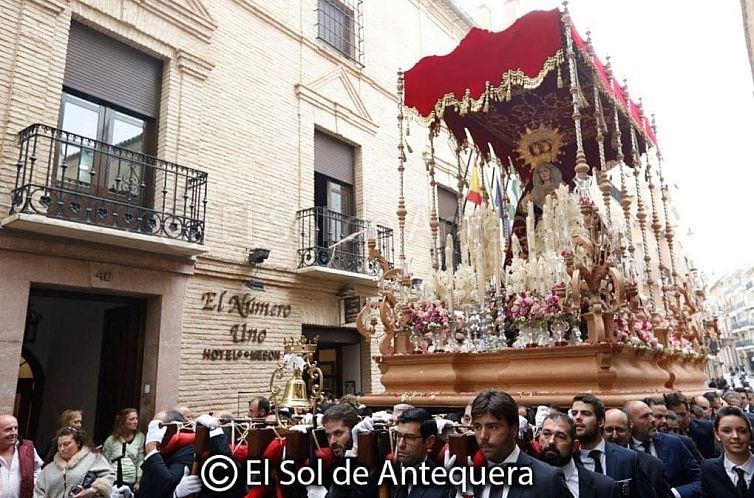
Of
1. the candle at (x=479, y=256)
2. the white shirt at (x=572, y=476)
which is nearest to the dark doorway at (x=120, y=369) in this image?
the candle at (x=479, y=256)

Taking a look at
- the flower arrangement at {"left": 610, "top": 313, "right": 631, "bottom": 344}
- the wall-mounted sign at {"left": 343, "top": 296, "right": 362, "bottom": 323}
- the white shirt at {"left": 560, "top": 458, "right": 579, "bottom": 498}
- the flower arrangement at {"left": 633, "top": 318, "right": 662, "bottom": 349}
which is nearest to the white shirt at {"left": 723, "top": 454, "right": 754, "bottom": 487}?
the white shirt at {"left": 560, "top": 458, "right": 579, "bottom": 498}

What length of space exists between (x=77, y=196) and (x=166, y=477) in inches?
191

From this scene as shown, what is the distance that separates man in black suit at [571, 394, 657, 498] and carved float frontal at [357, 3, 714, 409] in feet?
5.22

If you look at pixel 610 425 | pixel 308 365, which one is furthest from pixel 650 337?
pixel 308 365

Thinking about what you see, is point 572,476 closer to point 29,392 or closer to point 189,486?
point 189,486

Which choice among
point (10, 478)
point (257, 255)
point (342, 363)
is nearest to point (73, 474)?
point (10, 478)

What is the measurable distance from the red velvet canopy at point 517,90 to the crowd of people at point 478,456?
145 inches

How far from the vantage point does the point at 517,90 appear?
22.2ft

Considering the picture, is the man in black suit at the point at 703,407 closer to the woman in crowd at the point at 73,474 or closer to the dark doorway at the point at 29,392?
the woman in crowd at the point at 73,474

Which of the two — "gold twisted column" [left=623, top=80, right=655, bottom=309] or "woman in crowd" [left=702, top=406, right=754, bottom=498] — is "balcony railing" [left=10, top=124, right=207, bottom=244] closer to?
"gold twisted column" [left=623, top=80, right=655, bottom=309]

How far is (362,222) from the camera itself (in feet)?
34.0

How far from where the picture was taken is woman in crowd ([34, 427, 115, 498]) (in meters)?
3.54

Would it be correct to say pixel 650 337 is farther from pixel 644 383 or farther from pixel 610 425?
pixel 610 425

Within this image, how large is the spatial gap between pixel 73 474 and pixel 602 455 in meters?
3.09
